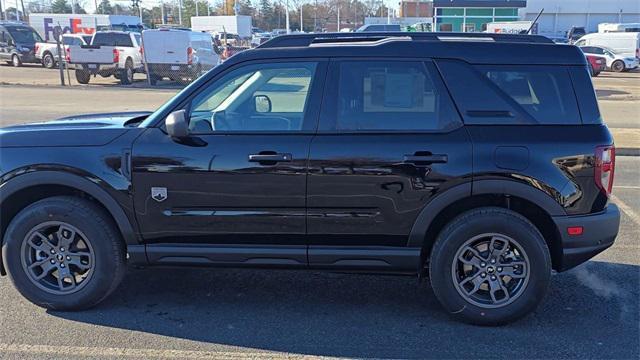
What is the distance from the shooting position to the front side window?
3.91 m

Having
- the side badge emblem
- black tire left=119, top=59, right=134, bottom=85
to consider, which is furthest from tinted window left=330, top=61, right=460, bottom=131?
black tire left=119, top=59, right=134, bottom=85

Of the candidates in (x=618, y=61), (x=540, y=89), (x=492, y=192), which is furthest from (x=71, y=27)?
(x=492, y=192)

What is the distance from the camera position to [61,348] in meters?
3.58

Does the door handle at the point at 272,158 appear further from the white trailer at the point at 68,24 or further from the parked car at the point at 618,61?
the white trailer at the point at 68,24

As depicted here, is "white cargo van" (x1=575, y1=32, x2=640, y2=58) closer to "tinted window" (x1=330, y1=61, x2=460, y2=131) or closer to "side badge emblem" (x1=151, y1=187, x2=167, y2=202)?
"tinted window" (x1=330, y1=61, x2=460, y2=131)

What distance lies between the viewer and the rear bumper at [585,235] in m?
3.76

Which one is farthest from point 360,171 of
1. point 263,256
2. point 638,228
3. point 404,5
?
point 404,5

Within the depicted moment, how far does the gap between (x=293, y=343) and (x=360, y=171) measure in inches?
45.6

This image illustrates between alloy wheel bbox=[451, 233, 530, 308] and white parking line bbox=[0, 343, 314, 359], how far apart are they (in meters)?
1.15

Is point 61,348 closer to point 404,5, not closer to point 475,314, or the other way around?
point 475,314

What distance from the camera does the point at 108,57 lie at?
71.0 feet

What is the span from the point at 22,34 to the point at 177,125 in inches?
1239

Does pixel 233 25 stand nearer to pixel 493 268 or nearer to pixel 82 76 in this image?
pixel 82 76

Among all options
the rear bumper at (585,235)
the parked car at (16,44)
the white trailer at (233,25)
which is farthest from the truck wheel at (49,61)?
the rear bumper at (585,235)
